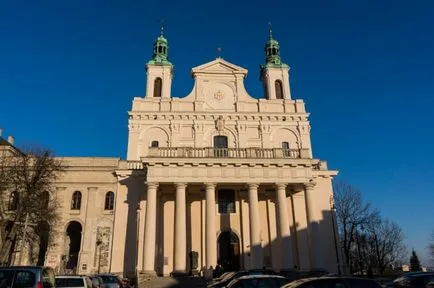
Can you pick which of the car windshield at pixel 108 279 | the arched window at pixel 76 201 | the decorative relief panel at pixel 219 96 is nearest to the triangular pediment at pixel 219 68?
the decorative relief panel at pixel 219 96

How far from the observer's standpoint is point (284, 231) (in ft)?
89.2

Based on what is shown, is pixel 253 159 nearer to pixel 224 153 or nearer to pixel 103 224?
pixel 224 153

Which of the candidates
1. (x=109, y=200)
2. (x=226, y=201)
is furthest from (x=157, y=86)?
(x=226, y=201)

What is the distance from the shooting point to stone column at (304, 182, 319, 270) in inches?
1101

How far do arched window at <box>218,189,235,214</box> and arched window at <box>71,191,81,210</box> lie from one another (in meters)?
13.5

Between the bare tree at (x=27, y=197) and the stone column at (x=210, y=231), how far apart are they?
47.1ft

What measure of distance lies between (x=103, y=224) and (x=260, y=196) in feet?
47.9

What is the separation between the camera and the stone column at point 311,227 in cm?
2795

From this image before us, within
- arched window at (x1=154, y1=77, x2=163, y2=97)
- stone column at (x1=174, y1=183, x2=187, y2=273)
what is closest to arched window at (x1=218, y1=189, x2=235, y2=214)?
stone column at (x1=174, y1=183, x2=187, y2=273)

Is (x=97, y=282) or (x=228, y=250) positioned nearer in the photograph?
(x=97, y=282)

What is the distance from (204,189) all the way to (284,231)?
7.34 m

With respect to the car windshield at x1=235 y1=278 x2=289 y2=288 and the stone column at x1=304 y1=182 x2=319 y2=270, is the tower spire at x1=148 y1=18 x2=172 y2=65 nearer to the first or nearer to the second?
the stone column at x1=304 y1=182 x2=319 y2=270

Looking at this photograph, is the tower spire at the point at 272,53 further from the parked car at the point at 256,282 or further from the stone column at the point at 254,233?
the parked car at the point at 256,282

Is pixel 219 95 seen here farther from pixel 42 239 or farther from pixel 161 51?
pixel 42 239
